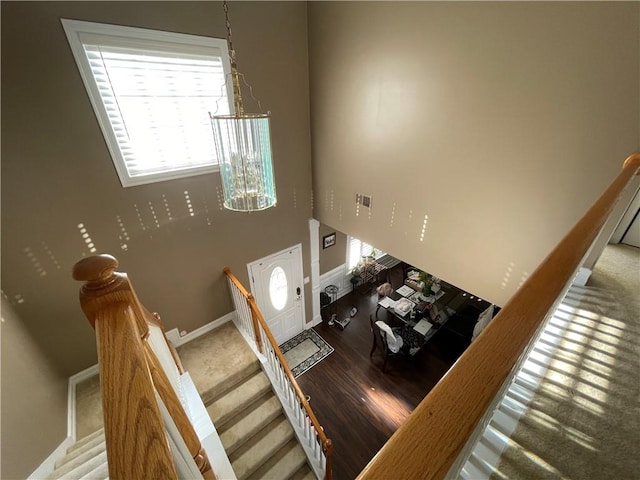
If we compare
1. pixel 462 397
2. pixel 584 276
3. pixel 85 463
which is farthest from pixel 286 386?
pixel 462 397

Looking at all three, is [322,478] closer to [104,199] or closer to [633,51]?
[104,199]

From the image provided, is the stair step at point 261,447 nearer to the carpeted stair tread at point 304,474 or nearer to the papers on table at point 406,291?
the carpeted stair tread at point 304,474

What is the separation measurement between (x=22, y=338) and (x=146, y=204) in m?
1.49

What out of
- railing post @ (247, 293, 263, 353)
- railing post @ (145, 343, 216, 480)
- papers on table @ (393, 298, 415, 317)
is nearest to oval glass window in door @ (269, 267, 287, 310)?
railing post @ (247, 293, 263, 353)

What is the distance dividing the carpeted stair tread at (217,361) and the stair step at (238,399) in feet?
0.22

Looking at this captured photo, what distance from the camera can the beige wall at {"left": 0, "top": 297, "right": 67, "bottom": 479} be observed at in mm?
1681

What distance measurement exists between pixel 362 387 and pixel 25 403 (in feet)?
12.6

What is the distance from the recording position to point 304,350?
5023mm

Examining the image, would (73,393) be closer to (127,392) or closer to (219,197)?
(219,197)

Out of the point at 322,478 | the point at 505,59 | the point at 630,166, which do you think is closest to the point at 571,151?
the point at 630,166

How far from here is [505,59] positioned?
2.10 m

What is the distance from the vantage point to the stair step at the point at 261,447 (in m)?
2.93

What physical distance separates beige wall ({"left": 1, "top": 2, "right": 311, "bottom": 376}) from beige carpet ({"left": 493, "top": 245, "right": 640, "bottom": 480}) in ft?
10.8

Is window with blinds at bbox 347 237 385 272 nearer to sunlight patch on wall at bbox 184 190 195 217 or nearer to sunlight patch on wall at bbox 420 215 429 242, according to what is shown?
sunlight patch on wall at bbox 420 215 429 242
